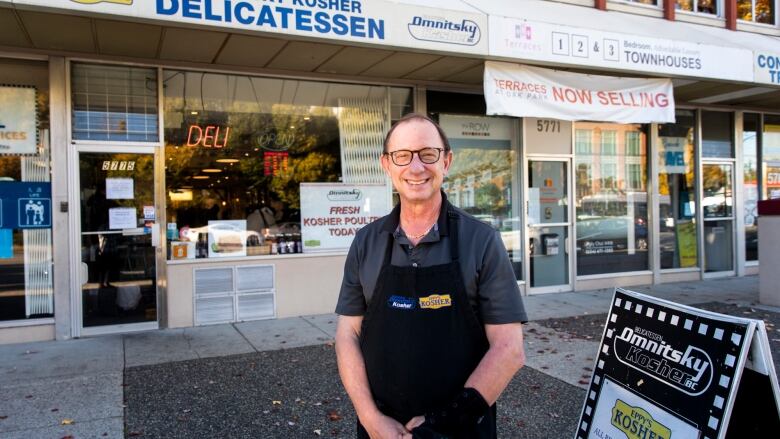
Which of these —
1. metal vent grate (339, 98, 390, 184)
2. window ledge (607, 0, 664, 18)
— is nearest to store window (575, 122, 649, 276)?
window ledge (607, 0, 664, 18)

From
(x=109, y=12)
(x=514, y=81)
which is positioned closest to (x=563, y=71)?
(x=514, y=81)

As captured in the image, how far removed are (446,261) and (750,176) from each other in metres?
12.1

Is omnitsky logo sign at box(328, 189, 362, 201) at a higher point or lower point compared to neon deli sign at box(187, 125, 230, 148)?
lower

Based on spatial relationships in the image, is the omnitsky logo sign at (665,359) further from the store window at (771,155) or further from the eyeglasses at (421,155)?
the store window at (771,155)

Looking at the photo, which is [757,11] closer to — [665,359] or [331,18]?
[331,18]

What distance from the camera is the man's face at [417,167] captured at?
2090 millimetres

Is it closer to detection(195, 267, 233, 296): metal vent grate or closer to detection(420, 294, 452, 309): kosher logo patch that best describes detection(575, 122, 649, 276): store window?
detection(195, 267, 233, 296): metal vent grate

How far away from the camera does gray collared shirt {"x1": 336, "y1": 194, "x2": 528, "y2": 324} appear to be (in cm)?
201

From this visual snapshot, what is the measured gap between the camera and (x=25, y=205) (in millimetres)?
6762

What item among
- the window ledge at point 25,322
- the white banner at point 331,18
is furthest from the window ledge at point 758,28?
the window ledge at point 25,322

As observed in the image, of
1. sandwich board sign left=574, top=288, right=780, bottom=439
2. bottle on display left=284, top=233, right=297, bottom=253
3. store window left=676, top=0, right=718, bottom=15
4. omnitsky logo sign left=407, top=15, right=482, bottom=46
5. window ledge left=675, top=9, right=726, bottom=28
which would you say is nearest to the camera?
sandwich board sign left=574, top=288, right=780, bottom=439

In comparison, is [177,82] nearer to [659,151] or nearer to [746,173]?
[659,151]

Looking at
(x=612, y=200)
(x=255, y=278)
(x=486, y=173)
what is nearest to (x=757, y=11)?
(x=612, y=200)

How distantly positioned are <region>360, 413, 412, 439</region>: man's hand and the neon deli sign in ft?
20.9
